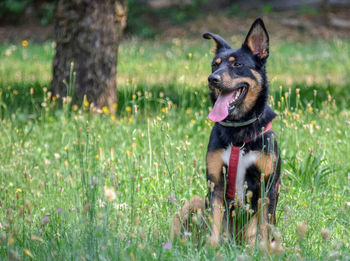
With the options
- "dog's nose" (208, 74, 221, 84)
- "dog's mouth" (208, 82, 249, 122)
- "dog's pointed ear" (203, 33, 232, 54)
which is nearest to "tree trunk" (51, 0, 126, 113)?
"dog's pointed ear" (203, 33, 232, 54)

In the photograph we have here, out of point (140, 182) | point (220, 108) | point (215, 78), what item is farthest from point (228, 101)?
point (140, 182)

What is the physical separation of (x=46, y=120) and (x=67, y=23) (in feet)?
4.78

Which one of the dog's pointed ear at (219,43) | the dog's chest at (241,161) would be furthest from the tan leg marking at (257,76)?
the dog's chest at (241,161)

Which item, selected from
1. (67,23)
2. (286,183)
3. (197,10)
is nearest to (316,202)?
(286,183)

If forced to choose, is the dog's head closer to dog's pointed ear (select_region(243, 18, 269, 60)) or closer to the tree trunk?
dog's pointed ear (select_region(243, 18, 269, 60))

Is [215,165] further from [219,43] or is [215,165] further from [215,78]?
[219,43]

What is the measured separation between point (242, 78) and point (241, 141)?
0.46 meters

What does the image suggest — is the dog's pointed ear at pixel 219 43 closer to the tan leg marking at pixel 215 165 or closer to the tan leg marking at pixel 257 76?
the tan leg marking at pixel 257 76

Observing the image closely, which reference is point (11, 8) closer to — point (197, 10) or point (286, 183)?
point (197, 10)

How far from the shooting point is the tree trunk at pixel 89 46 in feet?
21.4

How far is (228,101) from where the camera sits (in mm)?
3572

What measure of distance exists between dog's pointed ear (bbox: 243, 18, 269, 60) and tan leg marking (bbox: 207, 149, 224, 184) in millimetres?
826

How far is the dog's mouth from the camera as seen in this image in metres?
3.47

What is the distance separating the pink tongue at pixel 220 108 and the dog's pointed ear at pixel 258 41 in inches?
14.9
